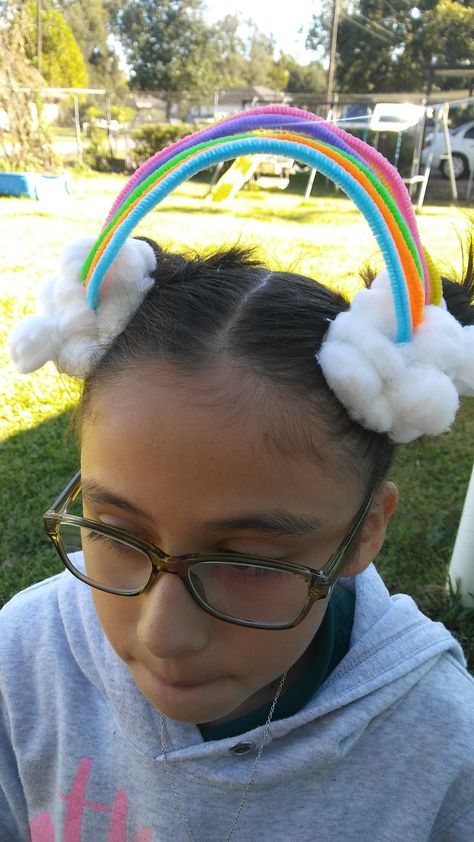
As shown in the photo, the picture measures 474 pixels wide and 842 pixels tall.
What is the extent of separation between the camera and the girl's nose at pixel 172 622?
92 centimetres

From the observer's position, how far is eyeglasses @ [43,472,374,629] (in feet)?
3.06

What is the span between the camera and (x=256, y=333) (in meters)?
1.00

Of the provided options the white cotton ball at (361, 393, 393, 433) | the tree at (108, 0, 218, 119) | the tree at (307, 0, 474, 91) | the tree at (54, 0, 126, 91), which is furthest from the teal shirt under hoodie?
the tree at (54, 0, 126, 91)

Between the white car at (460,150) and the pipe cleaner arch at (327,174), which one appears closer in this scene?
the pipe cleaner arch at (327,174)

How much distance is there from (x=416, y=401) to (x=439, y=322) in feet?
0.36

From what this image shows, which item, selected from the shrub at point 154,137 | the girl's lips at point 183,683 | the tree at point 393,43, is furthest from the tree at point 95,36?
the girl's lips at point 183,683

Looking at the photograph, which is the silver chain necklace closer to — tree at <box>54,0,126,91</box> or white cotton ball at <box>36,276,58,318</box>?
white cotton ball at <box>36,276,58,318</box>

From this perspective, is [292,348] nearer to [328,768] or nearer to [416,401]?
[416,401]

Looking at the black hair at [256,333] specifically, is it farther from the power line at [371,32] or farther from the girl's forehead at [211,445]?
the power line at [371,32]

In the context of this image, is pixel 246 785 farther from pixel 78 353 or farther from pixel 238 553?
pixel 78 353

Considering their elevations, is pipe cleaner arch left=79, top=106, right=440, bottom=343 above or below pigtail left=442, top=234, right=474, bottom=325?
above

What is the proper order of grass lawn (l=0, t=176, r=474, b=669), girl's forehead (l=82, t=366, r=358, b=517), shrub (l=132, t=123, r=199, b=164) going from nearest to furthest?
girl's forehead (l=82, t=366, r=358, b=517), grass lawn (l=0, t=176, r=474, b=669), shrub (l=132, t=123, r=199, b=164)

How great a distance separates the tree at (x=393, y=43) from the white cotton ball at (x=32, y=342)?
30.2 metres

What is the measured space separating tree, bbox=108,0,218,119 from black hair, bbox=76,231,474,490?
36.4 meters
